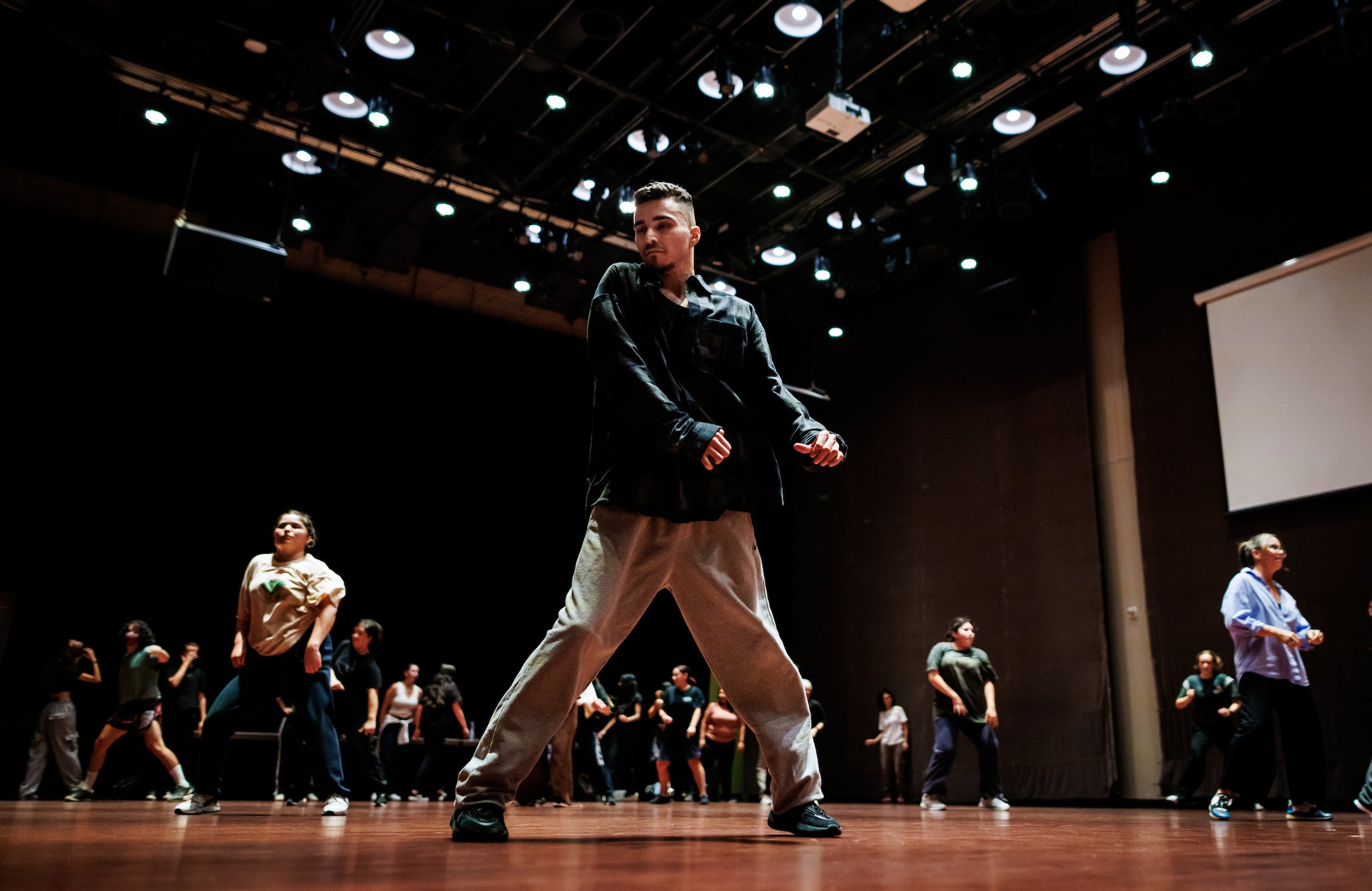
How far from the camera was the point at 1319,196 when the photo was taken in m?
9.16

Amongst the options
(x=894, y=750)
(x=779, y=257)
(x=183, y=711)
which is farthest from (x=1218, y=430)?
(x=183, y=711)

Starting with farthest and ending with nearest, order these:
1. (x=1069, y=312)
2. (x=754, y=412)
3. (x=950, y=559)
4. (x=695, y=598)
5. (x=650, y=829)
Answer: (x=950, y=559) < (x=1069, y=312) < (x=650, y=829) < (x=754, y=412) < (x=695, y=598)

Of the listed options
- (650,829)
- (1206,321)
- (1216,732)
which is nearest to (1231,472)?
(1206,321)

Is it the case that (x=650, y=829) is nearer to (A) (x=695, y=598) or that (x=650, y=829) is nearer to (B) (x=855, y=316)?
(A) (x=695, y=598)

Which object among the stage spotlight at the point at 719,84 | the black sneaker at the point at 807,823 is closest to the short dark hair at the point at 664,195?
the black sneaker at the point at 807,823

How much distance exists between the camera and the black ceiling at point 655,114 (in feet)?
27.7

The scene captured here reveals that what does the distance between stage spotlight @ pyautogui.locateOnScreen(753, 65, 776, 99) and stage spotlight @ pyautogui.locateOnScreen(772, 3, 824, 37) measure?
461 mm

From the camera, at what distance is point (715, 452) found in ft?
7.12

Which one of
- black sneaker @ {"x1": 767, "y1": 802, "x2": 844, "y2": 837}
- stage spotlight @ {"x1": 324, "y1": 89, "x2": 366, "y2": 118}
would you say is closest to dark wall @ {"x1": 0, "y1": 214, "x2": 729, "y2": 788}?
stage spotlight @ {"x1": 324, "y1": 89, "x2": 366, "y2": 118}

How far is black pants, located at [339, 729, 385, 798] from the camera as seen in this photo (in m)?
6.56

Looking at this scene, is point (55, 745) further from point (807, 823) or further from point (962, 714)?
point (807, 823)

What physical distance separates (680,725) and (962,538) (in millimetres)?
4163

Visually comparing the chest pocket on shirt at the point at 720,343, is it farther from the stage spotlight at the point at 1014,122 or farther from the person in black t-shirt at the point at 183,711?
the person in black t-shirt at the point at 183,711

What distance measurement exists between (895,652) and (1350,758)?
5.05 m
